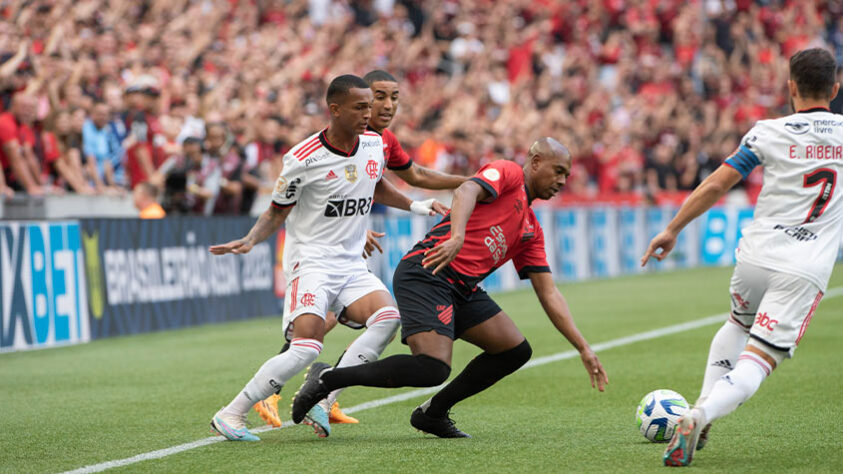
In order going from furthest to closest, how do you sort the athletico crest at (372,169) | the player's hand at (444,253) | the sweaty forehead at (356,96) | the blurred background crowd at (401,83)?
the blurred background crowd at (401,83) < the athletico crest at (372,169) < the sweaty forehead at (356,96) < the player's hand at (444,253)

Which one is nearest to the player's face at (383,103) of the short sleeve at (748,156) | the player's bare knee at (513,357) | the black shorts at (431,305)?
the black shorts at (431,305)

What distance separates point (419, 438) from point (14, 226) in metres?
6.73

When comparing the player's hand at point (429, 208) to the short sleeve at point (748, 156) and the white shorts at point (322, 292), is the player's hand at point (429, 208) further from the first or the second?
the short sleeve at point (748, 156)

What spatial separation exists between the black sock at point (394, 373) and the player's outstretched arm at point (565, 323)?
2.18ft

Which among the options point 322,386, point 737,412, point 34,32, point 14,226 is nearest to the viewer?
point 322,386

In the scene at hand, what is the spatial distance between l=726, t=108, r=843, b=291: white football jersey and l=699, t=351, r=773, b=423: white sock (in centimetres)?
47

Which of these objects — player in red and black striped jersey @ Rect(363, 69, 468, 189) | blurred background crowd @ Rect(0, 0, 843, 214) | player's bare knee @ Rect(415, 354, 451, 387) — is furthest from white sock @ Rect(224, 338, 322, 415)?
blurred background crowd @ Rect(0, 0, 843, 214)

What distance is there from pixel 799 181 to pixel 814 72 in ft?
1.73

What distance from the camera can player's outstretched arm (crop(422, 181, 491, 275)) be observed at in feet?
20.0

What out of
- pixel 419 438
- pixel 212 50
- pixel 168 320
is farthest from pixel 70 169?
pixel 419 438

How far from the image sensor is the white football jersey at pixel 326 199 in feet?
23.3

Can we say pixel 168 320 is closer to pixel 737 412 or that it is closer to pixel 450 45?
pixel 737 412

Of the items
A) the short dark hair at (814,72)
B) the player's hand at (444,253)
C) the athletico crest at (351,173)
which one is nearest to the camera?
the short dark hair at (814,72)

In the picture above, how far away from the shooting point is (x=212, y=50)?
20.3 metres
